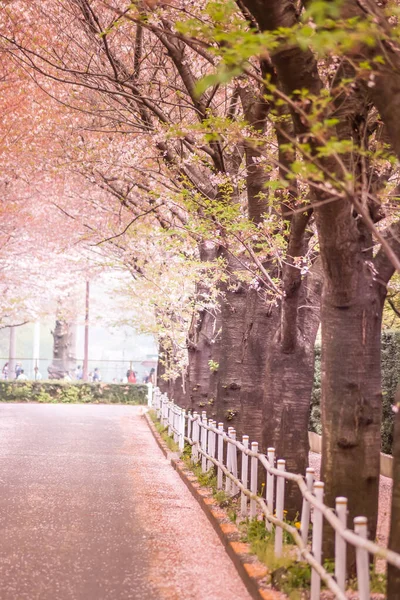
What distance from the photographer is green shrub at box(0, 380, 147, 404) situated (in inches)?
1837

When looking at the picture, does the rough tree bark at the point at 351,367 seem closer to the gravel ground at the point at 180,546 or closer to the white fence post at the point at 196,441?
the gravel ground at the point at 180,546

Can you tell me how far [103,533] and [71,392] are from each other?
124 ft

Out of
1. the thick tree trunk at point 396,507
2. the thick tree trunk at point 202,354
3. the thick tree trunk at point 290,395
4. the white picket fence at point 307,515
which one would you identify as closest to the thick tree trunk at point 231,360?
the white picket fence at point 307,515

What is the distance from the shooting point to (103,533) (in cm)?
1061

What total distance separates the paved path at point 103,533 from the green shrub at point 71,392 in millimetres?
25913

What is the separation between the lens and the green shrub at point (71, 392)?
46656 millimetres

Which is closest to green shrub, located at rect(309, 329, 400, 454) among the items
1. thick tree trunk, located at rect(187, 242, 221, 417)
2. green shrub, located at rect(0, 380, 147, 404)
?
thick tree trunk, located at rect(187, 242, 221, 417)

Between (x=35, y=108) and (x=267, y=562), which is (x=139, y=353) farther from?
(x=267, y=562)

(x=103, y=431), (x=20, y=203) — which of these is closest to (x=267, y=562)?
(x=103, y=431)

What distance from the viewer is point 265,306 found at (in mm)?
14086

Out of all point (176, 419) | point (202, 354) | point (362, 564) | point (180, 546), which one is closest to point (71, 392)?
point (202, 354)

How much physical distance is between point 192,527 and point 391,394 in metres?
8.50

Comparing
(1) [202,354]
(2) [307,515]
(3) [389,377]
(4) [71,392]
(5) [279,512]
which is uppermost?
(1) [202,354]

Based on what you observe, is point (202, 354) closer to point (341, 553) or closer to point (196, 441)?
point (196, 441)
